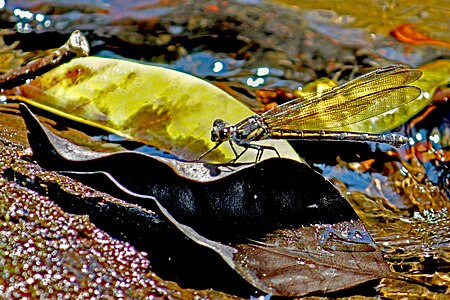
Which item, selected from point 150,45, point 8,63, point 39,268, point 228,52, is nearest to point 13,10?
point 8,63

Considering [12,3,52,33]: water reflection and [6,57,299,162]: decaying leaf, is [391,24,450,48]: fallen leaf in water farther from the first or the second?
[12,3,52,33]: water reflection

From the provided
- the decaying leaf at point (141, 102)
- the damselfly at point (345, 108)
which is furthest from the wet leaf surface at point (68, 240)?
the damselfly at point (345, 108)

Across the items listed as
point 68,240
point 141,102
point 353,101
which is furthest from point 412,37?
point 68,240

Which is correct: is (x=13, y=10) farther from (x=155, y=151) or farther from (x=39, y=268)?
(x=39, y=268)

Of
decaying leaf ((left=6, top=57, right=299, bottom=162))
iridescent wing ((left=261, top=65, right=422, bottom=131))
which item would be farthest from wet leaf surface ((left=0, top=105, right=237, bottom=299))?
iridescent wing ((left=261, top=65, right=422, bottom=131))

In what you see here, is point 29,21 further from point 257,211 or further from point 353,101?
point 257,211

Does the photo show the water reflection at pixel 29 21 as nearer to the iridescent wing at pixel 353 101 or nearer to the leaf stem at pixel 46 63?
the leaf stem at pixel 46 63
